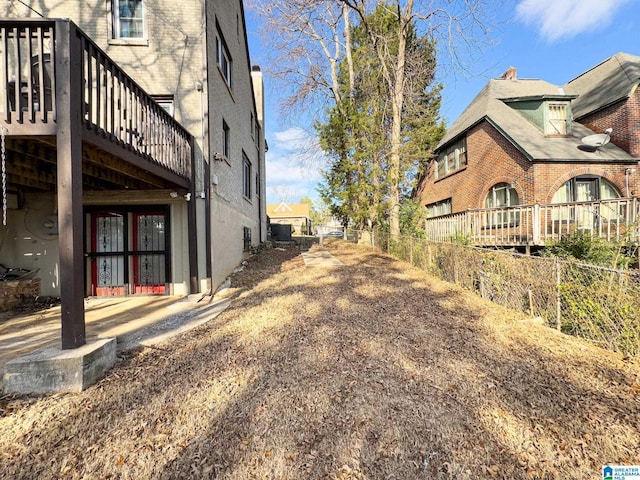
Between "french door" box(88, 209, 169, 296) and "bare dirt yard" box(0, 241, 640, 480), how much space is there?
3.15 m

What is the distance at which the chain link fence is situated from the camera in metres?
3.44

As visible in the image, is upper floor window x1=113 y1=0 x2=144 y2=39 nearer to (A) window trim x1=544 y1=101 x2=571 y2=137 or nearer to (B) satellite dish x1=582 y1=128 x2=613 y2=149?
(A) window trim x1=544 y1=101 x2=571 y2=137

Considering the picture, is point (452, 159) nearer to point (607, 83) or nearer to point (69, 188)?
point (607, 83)

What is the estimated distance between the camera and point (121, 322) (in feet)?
15.0

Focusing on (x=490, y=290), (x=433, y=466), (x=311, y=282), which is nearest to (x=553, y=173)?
(x=490, y=290)

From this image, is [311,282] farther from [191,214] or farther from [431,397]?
[431,397]

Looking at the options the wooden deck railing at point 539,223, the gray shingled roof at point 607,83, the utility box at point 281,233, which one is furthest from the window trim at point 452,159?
the utility box at point 281,233

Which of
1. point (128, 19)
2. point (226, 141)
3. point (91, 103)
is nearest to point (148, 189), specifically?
point (91, 103)

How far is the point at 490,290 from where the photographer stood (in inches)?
227

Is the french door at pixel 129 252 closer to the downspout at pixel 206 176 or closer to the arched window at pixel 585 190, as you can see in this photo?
the downspout at pixel 206 176

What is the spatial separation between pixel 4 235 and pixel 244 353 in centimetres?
669

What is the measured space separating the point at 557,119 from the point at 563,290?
38.5 ft

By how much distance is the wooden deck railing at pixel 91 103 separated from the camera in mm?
2936

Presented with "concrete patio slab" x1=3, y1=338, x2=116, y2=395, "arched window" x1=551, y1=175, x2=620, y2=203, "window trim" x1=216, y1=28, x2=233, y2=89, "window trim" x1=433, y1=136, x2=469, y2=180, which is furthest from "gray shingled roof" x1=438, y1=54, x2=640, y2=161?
"concrete patio slab" x1=3, y1=338, x2=116, y2=395
